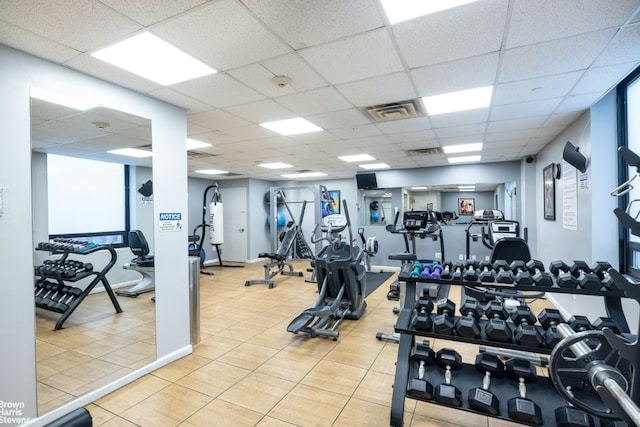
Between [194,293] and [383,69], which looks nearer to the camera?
[383,69]

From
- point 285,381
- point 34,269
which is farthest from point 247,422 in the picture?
point 34,269

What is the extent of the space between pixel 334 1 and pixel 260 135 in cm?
283

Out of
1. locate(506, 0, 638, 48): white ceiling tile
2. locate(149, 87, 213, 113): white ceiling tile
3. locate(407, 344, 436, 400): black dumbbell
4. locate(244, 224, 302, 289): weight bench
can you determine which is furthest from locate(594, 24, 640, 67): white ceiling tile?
locate(244, 224, 302, 289): weight bench

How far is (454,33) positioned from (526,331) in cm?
185

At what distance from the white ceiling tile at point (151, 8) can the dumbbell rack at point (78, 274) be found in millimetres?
1659

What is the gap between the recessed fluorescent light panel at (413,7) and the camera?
160 centimetres

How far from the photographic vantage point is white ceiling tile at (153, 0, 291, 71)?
5.49 ft

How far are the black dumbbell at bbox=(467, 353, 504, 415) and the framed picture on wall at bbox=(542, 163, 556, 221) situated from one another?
356cm

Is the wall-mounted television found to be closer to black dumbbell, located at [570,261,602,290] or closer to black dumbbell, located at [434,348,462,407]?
black dumbbell, located at [570,261,602,290]

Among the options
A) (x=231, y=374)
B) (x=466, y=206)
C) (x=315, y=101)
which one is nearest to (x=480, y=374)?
(x=231, y=374)

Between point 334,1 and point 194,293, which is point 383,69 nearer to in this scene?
point 334,1

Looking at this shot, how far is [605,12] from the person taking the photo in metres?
1.67

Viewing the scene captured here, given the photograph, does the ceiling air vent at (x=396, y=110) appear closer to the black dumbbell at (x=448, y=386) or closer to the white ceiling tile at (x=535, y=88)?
the white ceiling tile at (x=535, y=88)

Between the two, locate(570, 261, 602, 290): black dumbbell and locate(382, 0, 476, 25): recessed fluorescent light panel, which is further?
locate(570, 261, 602, 290): black dumbbell
